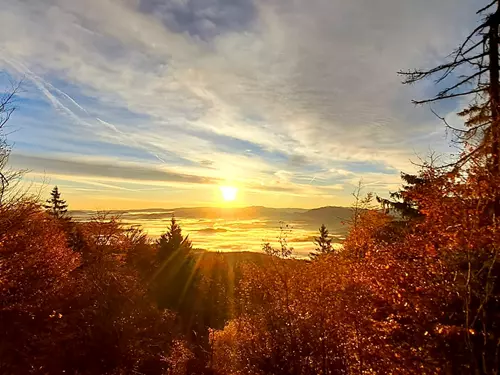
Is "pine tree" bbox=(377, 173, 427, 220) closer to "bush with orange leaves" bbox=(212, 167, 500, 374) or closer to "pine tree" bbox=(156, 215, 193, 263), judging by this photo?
"bush with orange leaves" bbox=(212, 167, 500, 374)

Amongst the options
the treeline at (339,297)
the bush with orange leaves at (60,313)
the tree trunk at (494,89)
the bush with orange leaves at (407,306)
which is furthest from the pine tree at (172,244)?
the tree trunk at (494,89)

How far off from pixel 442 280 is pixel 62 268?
24.4 metres

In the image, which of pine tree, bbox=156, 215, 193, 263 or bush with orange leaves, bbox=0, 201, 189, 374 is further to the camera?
pine tree, bbox=156, 215, 193, 263

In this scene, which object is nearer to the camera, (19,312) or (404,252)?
(404,252)

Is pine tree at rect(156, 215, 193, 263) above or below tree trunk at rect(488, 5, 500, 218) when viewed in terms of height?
below

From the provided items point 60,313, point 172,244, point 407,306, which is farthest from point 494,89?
point 172,244

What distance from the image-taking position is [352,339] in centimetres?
1420

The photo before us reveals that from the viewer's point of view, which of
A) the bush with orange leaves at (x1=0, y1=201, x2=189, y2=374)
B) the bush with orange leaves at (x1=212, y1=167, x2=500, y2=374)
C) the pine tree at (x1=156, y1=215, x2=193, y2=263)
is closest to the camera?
the bush with orange leaves at (x1=212, y1=167, x2=500, y2=374)

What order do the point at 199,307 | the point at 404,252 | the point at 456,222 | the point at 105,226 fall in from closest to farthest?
1. the point at 456,222
2. the point at 404,252
3. the point at 105,226
4. the point at 199,307

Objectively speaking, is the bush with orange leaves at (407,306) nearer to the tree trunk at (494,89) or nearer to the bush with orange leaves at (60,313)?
the tree trunk at (494,89)

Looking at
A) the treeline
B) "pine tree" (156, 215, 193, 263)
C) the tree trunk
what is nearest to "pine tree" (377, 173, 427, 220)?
the treeline

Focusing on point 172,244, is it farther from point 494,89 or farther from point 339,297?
Result: point 494,89

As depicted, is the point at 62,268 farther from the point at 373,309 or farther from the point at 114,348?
the point at 373,309

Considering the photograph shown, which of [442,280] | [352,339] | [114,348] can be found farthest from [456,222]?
[114,348]
